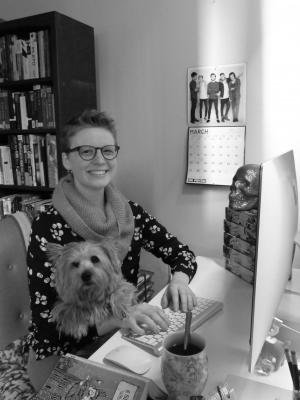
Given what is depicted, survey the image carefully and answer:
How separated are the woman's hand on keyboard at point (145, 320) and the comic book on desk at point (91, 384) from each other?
0.60 ft

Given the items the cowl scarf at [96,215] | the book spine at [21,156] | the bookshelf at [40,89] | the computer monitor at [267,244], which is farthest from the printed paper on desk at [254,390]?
the book spine at [21,156]

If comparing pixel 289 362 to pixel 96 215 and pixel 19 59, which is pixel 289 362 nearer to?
pixel 96 215

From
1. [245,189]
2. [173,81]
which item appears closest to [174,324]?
[245,189]

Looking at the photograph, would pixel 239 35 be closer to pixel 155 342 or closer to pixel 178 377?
pixel 155 342

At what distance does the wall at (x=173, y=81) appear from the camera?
162cm

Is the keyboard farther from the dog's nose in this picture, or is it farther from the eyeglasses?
the eyeglasses

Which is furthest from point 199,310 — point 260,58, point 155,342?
point 260,58

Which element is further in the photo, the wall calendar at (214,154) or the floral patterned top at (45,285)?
the wall calendar at (214,154)

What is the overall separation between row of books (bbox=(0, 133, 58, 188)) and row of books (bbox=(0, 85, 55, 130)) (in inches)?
2.5

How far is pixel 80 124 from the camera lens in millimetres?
1084

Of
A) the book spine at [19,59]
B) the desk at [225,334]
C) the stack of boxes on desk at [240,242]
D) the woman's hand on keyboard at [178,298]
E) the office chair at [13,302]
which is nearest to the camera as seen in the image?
the desk at [225,334]

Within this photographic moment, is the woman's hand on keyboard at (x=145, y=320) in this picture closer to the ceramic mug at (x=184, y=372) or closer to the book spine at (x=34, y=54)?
the ceramic mug at (x=184, y=372)

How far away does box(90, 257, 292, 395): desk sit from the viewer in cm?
83

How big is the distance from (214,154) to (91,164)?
Result: 86 centimetres
